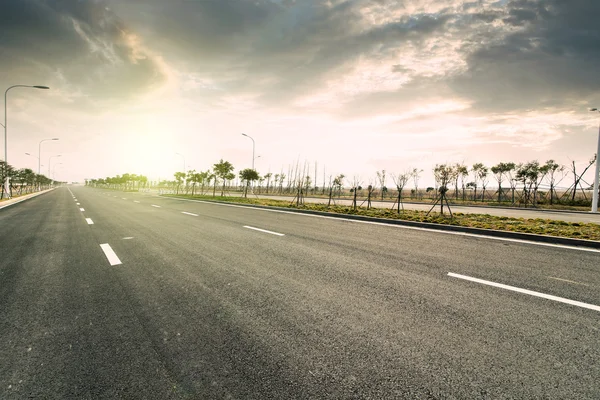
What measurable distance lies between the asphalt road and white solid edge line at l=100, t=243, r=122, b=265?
0.07 metres

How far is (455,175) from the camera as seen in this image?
39.4 meters

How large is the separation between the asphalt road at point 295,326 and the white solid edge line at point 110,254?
7 centimetres

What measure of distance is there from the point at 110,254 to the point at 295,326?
4977 mm

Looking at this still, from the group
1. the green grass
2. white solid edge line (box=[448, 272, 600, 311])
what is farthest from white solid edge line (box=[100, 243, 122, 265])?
the green grass

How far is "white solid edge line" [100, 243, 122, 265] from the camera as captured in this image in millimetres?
5199

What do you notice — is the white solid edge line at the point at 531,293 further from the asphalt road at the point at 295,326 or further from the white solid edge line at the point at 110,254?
the white solid edge line at the point at 110,254

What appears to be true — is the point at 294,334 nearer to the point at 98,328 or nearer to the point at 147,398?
the point at 147,398

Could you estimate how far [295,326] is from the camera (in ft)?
9.29

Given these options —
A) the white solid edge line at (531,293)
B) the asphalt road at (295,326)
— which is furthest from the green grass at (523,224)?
the white solid edge line at (531,293)

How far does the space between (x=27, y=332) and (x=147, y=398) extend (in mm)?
1963

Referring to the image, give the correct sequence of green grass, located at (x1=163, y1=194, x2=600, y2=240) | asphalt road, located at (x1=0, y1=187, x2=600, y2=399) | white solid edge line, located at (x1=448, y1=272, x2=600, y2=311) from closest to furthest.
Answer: asphalt road, located at (x1=0, y1=187, x2=600, y2=399)
white solid edge line, located at (x1=448, y1=272, x2=600, y2=311)
green grass, located at (x1=163, y1=194, x2=600, y2=240)

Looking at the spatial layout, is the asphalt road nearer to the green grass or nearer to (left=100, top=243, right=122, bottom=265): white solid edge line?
(left=100, top=243, right=122, bottom=265): white solid edge line

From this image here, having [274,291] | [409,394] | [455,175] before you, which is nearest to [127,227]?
[274,291]

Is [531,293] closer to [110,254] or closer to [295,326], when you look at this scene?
[295,326]
